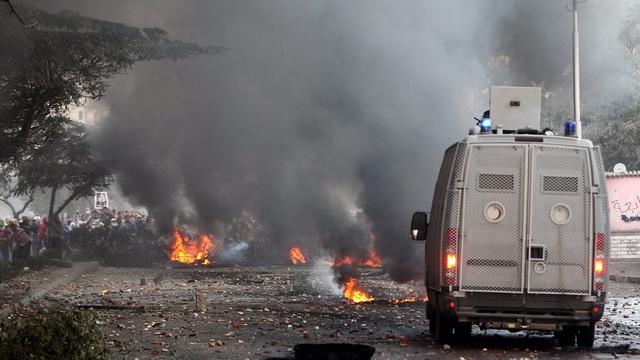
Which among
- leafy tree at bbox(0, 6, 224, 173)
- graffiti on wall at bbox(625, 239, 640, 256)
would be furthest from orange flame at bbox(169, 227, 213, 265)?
graffiti on wall at bbox(625, 239, 640, 256)

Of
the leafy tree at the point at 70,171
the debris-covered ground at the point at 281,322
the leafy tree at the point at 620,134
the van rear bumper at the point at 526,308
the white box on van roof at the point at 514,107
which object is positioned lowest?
the debris-covered ground at the point at 281,322

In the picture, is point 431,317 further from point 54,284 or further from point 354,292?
point 54,284

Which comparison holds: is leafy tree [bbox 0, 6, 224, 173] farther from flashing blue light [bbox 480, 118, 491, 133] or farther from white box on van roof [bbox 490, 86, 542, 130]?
flashing blue light [bbox 480, 118, 491, 133]

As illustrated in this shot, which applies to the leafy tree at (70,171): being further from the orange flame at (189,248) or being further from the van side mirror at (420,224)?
the van side mirror at (420,224)

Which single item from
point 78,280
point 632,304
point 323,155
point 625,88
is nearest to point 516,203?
point 632,304

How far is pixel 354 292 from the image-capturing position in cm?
1758

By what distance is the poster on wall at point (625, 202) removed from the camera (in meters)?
25.5

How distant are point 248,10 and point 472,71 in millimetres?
7040

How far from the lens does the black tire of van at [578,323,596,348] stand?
10375 mm

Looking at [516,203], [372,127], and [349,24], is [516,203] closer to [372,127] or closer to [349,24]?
[372,127]

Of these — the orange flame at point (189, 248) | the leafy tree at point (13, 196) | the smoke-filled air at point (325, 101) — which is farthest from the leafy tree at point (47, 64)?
the leafy tree at point (13, 196)

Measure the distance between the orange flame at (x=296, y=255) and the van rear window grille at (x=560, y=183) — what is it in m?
17.8

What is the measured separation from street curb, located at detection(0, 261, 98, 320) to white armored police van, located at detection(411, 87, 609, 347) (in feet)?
19.9

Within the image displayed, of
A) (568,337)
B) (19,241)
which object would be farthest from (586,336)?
(19,241)
